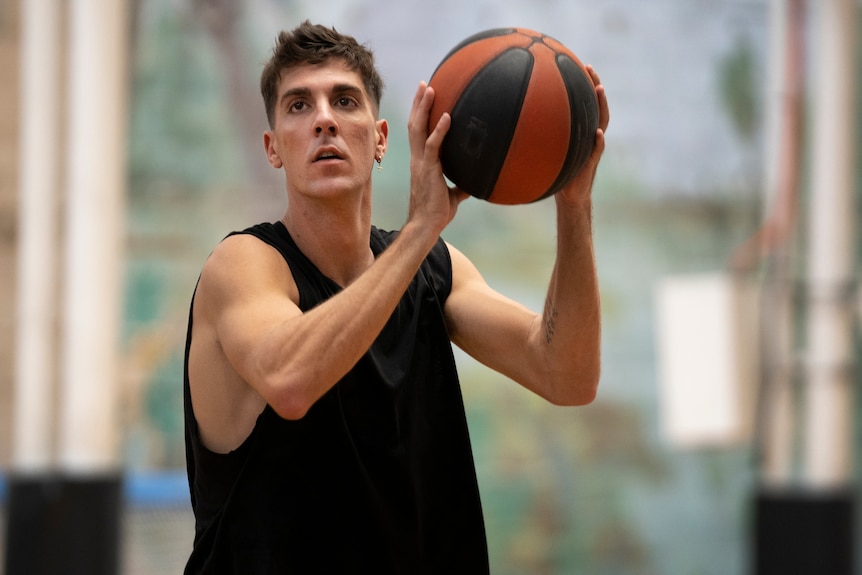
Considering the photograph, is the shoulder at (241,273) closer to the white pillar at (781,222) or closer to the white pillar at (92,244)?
the white pillar at (92,244)

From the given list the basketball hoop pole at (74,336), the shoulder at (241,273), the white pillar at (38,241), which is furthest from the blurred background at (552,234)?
the shoulder at (241,273)

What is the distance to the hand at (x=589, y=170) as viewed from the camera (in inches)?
120

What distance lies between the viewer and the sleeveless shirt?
2947 millimetres

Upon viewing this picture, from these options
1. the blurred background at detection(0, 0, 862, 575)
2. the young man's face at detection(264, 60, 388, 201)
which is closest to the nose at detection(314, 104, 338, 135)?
the young man's face at detection(264, 60, 388, 201)

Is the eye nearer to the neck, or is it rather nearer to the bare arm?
the neck

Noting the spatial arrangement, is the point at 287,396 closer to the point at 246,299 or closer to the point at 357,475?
the point at 246,299

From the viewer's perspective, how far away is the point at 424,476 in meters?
3.12

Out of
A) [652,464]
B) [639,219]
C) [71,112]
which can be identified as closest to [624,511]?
[652,464]

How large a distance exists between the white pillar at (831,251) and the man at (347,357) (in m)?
5.06

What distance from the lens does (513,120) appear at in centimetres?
293

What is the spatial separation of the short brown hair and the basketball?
0.26 meters

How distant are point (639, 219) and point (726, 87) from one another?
1213mm

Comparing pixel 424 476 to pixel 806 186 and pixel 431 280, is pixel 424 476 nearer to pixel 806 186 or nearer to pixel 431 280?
pixel 431 280

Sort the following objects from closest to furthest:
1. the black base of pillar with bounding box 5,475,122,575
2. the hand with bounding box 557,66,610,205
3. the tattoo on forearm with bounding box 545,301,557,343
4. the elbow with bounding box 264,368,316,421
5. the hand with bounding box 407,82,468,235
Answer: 1. the elbow with bounding box 264,368,316,421
2. the hand with bounding box 407,82,468,235
3. the hand with bounding box 557,66,610,205
4. the tattoo on forearm with bounding box 545,301,557,343
5. the black base of pillar with bounding box 5,475,122,575
